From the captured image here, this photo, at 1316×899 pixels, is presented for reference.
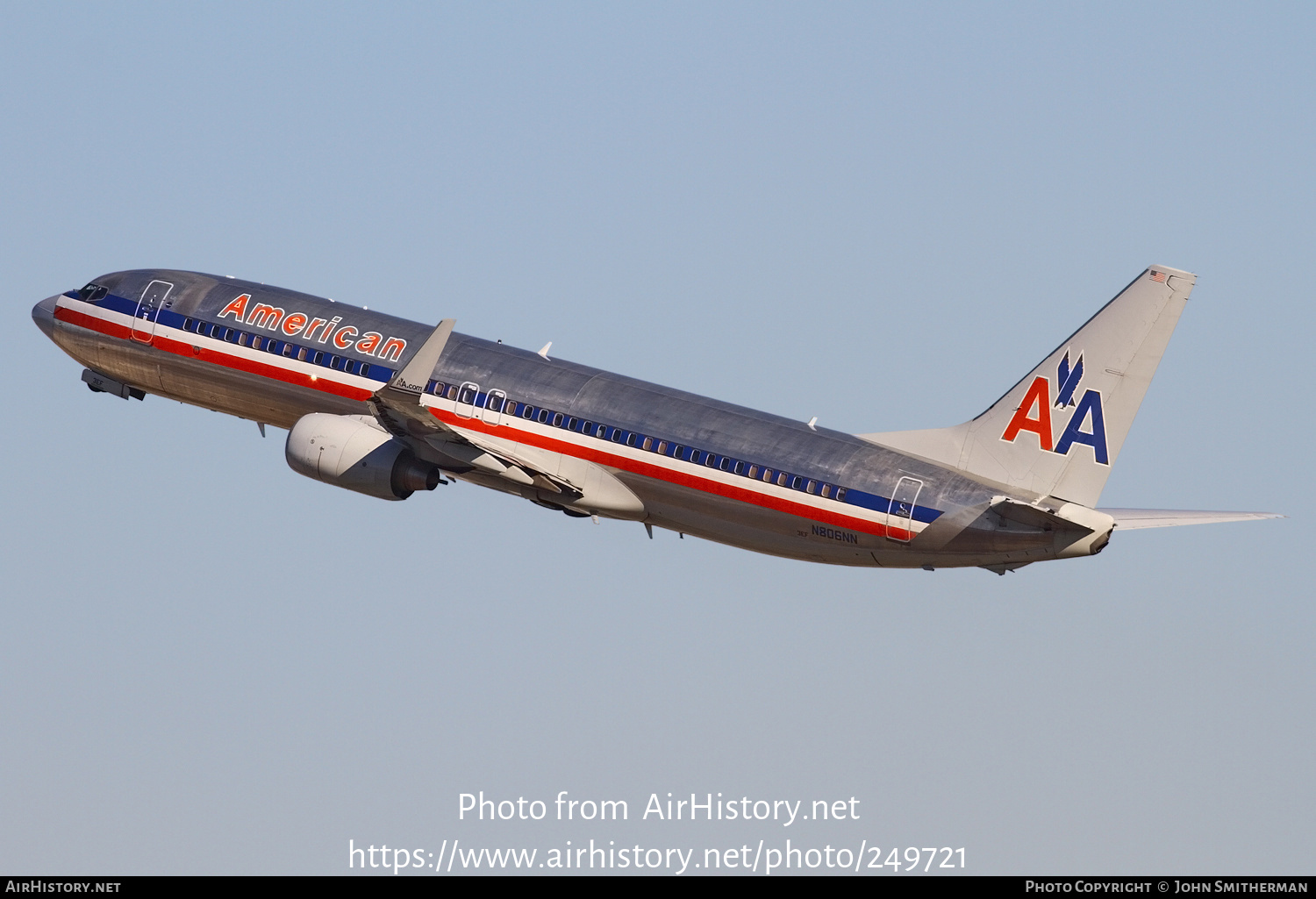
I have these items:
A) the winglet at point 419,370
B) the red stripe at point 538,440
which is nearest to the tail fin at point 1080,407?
the red stripe at point 538,440

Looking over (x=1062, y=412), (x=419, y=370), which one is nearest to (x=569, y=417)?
(x=419, y=370)

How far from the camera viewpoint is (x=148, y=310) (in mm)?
65438

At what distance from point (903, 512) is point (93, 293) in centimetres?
2722

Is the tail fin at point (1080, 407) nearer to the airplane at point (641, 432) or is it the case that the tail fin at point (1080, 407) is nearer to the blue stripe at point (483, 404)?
the airplane at point (641, 432)

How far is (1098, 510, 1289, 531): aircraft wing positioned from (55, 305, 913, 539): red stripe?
5162 mm

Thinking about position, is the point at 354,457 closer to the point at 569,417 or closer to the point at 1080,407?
the point at 569,417

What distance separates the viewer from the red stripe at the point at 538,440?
181 ft

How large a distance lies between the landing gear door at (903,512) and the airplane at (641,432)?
0.16ft

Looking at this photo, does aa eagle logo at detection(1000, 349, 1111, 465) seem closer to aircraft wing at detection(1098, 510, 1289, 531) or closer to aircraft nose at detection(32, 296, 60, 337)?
aircraft wing at detection(1098, 510, 1289, 531)

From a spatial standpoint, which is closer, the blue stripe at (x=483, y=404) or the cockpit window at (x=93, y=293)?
the blue stripe at (x=483, y=404)

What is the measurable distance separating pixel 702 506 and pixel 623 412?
350 cm

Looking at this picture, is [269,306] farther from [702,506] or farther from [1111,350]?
[1111,350]

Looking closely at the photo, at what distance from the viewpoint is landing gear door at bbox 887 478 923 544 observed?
178 ft

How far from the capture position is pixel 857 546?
55031 millimetres
